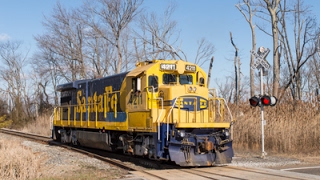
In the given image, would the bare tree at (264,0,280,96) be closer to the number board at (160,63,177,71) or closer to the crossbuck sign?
the crossbuck sign

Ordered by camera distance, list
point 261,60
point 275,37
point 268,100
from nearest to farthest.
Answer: point 268,100 → point 261,60 → point 275,37

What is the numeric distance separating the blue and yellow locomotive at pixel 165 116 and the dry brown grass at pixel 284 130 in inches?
166

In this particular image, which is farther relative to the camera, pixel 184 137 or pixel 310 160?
pixel 310 160

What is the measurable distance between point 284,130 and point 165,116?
20.3 feet

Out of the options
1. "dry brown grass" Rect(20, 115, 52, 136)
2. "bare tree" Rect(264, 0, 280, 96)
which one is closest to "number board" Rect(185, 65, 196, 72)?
"bare tree" Rect(264, 0, 280, 96)

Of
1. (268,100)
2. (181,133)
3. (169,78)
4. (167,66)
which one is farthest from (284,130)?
(181,133)

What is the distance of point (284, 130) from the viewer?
48.5ft

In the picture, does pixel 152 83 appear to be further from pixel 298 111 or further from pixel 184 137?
pixel 298 111

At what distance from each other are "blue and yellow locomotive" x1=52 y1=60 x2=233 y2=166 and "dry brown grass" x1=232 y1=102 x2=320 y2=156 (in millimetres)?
4229

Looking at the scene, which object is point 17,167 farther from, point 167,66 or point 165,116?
point 167,66

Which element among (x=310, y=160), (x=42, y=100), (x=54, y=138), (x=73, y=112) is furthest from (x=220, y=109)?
(x=42, y=100)

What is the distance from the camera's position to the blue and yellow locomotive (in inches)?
400

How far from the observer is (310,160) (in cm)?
1230

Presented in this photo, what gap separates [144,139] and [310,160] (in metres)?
5.45
